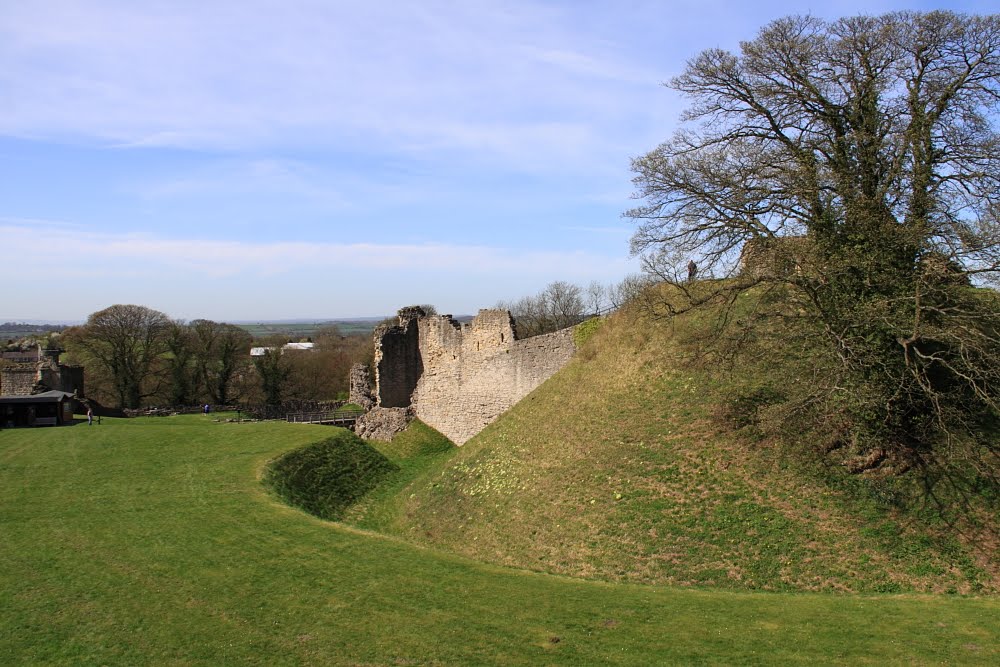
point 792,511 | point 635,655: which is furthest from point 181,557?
point 792,511

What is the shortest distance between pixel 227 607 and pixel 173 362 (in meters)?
46.6

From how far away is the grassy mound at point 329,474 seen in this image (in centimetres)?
2055

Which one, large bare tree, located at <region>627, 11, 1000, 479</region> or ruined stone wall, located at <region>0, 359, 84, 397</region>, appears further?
ruined stone wall, located at <region>0, 359, 84, 397</region>

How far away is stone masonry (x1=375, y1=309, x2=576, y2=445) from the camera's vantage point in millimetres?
25297

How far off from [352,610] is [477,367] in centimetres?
1681

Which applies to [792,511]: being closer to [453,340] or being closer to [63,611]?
[63,611]

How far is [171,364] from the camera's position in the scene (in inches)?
2130

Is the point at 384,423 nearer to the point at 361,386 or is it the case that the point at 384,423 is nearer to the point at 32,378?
the point at 361,386

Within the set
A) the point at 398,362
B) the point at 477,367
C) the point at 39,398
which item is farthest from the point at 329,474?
the point at 39,398

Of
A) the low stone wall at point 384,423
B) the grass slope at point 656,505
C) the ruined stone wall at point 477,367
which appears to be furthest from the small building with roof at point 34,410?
the grass slope at point 656,505

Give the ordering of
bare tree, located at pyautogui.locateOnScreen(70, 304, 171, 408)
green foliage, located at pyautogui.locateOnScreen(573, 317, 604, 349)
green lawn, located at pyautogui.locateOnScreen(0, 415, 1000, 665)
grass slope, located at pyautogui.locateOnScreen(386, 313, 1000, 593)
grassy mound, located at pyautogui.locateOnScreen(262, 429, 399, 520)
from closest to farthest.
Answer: green lawn, located at pyautogui.locateOnScreen(0, 415, 1000, 665)
grass slope, located at pyautogui.locateOnScreen(386, 313, 1000, 593)
grassy mound, located at pyautogui.locateOnScreen(262, 429, 399, 520)
green foliage, located at pyautogui.locateOnScreen(573, 317, 604, 349)
bare tree, located at pyautogui.locateOnScreen(70, 304, 171, 408)

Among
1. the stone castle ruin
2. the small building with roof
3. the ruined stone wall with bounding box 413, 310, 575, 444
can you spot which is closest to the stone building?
the small building with roof

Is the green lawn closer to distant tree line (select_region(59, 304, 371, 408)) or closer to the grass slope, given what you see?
the grass slope

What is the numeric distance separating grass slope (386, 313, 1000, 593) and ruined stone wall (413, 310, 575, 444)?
3.29 metres
